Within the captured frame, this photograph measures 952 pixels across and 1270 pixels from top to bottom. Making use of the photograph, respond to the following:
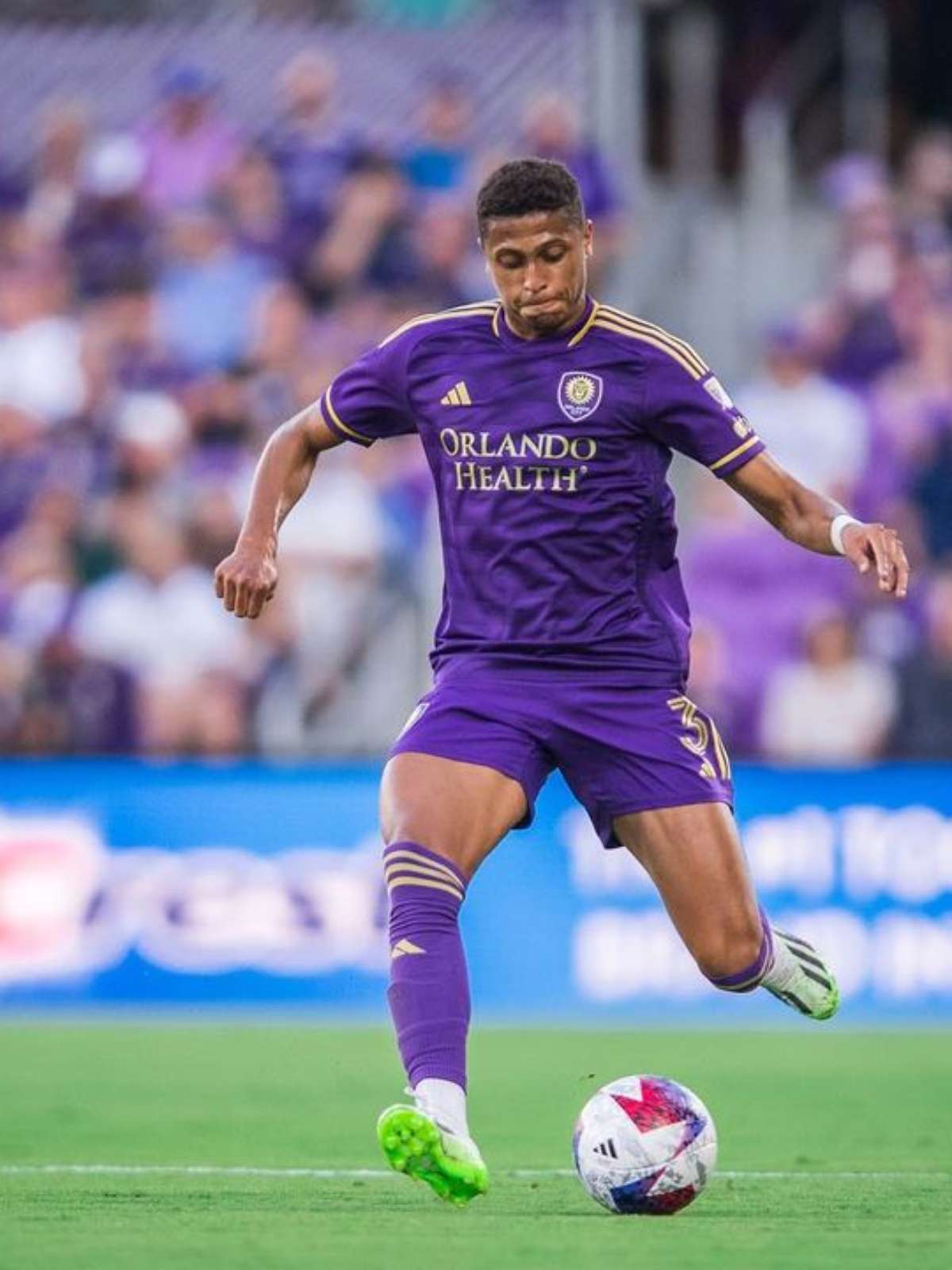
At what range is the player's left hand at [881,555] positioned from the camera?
6.46 m

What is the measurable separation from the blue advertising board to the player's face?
255 inches

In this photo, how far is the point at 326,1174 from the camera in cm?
757

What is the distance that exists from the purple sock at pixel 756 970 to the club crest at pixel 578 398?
138 centimetres

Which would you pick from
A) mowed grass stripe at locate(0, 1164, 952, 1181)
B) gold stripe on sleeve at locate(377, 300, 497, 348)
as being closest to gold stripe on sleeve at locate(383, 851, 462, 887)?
mowed grass stripe at locate(0, 1164, 952, 1181)

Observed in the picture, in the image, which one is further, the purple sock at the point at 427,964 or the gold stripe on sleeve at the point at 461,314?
the gold stripe on sleeve at the point at 461,314

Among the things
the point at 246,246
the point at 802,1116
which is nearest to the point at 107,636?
the point at 246,246

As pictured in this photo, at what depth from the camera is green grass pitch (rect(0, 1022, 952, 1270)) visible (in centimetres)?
600

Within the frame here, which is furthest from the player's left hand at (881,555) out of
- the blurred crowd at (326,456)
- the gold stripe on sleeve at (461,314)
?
the blurred crowd at (326,456)

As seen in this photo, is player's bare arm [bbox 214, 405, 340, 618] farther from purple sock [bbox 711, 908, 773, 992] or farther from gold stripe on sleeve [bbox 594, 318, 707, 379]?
purple sock [bbox 711, 908, 773, 992]

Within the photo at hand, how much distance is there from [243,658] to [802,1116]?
5309mm

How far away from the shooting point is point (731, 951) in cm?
709

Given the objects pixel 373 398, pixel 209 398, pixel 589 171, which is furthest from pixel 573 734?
pixel 589 171

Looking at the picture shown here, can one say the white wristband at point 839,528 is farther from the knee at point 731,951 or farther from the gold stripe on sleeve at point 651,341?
the knee at point 731,951

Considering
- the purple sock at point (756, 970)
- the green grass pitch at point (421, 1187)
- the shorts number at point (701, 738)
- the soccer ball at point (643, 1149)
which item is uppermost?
the shorts number at point (701, 738)
